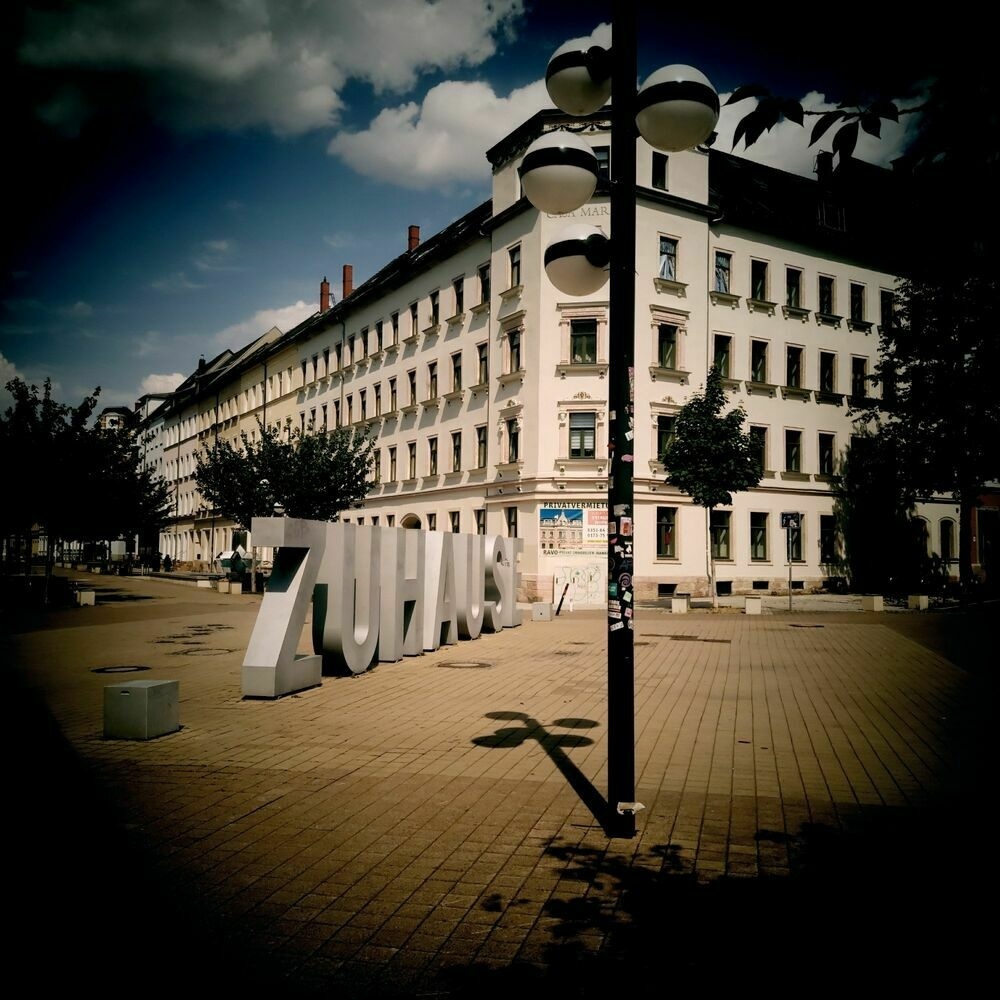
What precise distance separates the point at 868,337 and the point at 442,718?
34055 mm

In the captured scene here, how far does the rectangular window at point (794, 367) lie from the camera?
34047 mm

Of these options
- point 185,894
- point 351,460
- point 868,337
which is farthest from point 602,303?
point 185,894

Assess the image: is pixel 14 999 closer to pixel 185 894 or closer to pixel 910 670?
pixel 185 894

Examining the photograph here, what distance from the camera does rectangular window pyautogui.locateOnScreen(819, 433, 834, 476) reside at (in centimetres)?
3481

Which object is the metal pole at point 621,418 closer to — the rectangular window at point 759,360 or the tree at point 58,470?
the tree at point 58,470

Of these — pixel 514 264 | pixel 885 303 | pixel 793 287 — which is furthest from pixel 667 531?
pixel 885 303

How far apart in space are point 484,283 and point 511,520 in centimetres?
1026

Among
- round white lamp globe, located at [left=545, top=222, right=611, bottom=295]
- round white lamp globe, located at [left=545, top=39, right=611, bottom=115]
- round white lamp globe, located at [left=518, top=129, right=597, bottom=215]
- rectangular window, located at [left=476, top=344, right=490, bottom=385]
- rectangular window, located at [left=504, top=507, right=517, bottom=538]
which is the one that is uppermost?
rectangular window, located at [left=476, top=344, right=490, bottom=385]

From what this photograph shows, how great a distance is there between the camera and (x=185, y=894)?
410cm

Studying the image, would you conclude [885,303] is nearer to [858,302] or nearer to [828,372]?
[858,302]

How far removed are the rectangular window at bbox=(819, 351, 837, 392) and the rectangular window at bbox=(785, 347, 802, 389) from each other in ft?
4.30

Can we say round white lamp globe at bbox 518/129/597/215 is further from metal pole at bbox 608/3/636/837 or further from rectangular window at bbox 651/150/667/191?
rectangular window at bbox 651/150/667/191

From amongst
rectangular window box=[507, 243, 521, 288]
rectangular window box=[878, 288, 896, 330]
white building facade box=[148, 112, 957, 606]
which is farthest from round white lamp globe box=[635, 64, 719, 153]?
rectangular window box=[878, 288, 896, 330]

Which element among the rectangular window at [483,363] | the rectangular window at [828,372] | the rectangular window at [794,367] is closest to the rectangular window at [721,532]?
the rectangular window at [794,367]
